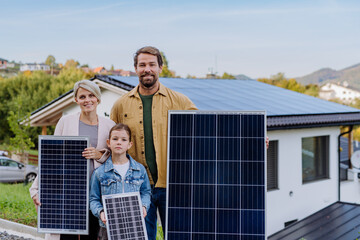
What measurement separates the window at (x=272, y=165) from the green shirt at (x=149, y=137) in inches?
346

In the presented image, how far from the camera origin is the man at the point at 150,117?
4398 millimetres

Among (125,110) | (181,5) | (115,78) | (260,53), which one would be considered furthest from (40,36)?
(125,110)

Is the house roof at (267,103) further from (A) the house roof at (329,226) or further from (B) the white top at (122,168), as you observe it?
(B) the white top at (122,168)

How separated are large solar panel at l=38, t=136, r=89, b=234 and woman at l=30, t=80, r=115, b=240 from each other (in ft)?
0.37

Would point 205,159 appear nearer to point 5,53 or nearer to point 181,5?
point 5,53

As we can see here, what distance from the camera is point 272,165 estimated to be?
507 inches

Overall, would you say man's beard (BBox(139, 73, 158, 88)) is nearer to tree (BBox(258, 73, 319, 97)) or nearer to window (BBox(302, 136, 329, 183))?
window (BBox(302, 136, 329, 183))

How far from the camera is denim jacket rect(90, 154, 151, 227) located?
4168 mm

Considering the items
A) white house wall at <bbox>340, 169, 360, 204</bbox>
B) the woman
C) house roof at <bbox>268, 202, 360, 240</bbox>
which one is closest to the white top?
the woman

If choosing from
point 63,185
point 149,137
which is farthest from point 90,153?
point 149,137

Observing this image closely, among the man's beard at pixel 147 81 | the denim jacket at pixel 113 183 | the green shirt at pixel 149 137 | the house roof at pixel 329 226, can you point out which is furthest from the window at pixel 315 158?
the denim jacket at pixel 113 183

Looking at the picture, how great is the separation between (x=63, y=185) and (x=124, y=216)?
796 mm

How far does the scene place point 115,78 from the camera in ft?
45.0

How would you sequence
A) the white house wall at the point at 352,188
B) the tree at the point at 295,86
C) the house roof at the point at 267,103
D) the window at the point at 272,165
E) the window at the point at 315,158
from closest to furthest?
the house roof at the point at 267,103
the window at the point at 272,165
the window at the point at 315,158
the white house wall at the point at 352,188
the tree at the point at 295,86
